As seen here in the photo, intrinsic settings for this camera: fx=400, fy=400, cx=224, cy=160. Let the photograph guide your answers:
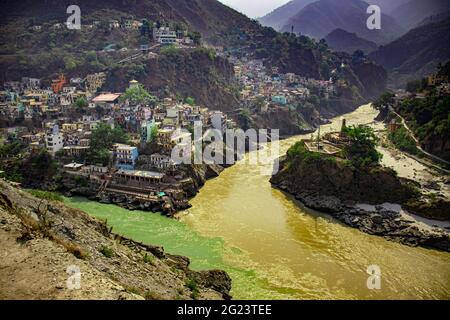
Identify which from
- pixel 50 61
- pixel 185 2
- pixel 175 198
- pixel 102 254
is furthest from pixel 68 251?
pixel 185 2

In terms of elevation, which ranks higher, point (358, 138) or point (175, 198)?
point (358, 138)

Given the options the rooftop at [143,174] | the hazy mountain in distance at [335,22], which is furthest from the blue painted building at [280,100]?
the hazy mountain in distance at [335,22]

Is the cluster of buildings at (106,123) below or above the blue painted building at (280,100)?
below

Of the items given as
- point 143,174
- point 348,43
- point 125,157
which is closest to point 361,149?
point 143,174

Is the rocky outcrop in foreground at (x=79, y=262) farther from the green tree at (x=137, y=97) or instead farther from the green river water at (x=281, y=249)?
the green tree at (x=137, y=97)

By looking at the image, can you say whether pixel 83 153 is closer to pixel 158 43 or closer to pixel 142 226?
pixel 142 226
